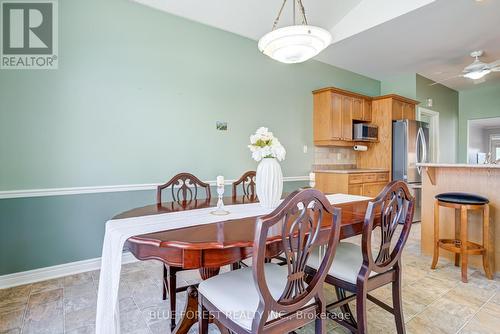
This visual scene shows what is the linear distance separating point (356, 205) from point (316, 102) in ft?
9.15

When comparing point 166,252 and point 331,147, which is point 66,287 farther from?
point 331,147

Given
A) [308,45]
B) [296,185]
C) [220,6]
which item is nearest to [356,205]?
[308,45]

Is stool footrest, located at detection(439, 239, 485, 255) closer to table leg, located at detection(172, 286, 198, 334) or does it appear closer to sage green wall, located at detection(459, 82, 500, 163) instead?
table leg, located at detection(172, 286, 198, 334)

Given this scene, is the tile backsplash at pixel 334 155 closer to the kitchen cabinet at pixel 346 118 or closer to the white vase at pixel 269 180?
the kitchen cabinet at pixel 346 118

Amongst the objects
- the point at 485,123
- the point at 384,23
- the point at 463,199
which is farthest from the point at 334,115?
the point at 485,123

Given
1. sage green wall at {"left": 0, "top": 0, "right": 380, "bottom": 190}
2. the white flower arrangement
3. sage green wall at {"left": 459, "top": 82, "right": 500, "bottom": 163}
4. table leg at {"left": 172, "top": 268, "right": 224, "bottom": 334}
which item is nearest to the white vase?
the white flower arrangement

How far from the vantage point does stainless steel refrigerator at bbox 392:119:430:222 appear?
4.42 m

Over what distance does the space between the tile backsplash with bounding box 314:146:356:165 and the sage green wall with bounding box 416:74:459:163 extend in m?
1.78

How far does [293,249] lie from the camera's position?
1034mm

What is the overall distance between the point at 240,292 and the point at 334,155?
400cm

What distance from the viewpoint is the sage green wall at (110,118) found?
7.59 ft

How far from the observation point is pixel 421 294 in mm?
2105

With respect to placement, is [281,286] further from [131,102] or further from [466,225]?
[131,102]

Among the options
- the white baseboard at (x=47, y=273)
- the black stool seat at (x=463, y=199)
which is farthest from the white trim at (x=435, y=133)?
the white baseboard at (x=47, y=273)
